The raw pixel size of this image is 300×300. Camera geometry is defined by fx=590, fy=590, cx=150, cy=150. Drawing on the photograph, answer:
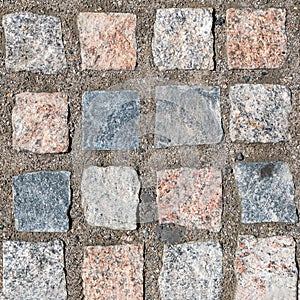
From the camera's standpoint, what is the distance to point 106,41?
5.78ft

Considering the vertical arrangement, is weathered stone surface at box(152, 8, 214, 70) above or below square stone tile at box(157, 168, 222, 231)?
above

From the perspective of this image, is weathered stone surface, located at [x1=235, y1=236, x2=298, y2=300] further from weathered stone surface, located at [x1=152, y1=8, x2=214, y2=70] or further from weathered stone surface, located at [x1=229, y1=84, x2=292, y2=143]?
weathered stone surface, located at [x1=152, y1=8, x2=214, y2=70]

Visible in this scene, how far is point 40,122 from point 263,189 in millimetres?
697

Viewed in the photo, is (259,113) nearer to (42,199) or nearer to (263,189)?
(263,189)

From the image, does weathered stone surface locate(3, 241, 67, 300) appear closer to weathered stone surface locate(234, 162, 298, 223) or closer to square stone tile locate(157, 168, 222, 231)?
square stone tile locate(157, 168, 222, 231)

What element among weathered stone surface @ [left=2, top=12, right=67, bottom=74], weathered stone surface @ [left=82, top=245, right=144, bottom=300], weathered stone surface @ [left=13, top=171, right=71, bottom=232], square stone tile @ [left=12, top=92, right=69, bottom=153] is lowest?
weathered stone surface @ [left=82, top=245, right=144, bottom=300]

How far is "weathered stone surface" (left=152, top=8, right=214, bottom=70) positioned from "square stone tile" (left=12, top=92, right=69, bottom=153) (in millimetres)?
328

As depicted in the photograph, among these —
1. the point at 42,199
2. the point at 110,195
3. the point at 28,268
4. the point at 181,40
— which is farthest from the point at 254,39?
the point at 28,268

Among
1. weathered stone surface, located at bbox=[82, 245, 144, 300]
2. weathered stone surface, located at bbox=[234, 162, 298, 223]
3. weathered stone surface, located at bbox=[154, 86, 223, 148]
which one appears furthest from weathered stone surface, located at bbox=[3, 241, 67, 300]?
weathered stone surface, located at bbox=[234, 162, 298, 223]

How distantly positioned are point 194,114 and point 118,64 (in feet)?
0.89

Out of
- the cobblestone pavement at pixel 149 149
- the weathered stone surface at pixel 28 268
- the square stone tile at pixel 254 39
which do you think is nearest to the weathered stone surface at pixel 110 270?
the cobblestone pavement at pixel 149 149

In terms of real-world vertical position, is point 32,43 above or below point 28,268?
above

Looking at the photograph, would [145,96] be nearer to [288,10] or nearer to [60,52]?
[60,52]

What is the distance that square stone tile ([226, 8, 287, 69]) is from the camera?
1.77 meters
